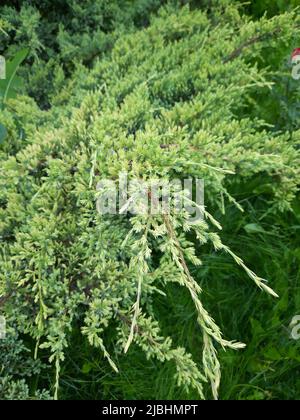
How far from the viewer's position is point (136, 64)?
107 inches

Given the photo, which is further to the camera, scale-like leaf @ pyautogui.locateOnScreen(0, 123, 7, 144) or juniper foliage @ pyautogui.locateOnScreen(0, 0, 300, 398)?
scale-like leaf @ pyautogui.locateOnScreen(0, 123, 7, 144)

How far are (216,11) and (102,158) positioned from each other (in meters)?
1.59

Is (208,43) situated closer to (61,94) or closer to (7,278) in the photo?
(61,94)

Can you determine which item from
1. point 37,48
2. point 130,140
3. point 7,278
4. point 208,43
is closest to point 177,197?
point 130,140
